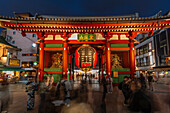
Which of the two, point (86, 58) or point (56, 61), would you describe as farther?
point (56, 61)

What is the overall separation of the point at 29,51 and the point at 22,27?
85.3 feet

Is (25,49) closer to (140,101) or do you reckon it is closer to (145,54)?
(140,101)

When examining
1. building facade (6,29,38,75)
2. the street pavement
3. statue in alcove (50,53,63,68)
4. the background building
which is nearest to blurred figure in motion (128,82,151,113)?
the street pavement

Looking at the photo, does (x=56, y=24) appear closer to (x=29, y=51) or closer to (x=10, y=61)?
(x=10, y=61)

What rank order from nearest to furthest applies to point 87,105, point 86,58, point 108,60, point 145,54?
point 87,105 → point 86,58 → point 108,60 → point 145,54

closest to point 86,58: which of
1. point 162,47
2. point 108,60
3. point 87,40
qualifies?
point 87,40

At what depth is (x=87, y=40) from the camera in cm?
1254

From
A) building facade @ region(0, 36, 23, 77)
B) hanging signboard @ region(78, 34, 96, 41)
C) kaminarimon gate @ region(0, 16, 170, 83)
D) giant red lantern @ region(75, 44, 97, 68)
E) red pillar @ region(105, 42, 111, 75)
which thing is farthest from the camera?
building facade @ region(0, 36, 23, 77)

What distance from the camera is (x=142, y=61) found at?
4200 centimetres

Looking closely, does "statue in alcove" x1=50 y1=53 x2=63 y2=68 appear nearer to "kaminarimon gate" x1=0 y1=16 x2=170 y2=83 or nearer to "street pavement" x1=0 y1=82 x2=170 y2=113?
"kaminarimon gate" x1=0 y1=16 x2=170 y2=83

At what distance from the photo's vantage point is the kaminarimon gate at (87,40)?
10711 millimetres

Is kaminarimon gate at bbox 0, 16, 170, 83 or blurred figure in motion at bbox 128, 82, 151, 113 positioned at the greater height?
kaminarimon gate at bbox 0, 16, 170, 83

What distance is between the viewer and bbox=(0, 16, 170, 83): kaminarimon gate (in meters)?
10.7

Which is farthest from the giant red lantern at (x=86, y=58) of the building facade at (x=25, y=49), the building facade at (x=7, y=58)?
the building facade at (x=25, y=49)
